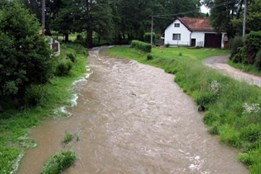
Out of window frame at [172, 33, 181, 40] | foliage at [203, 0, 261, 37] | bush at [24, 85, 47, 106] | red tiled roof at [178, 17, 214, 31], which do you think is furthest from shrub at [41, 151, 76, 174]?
window frame at [172, 33, 181, 40]

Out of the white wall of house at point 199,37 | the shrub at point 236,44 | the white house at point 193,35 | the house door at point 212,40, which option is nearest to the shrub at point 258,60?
the shrub at point 236,44

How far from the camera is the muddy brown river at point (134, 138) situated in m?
10.6

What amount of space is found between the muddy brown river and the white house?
4404cm

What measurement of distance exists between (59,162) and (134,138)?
3.66 m

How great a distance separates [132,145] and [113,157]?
51.1 inches

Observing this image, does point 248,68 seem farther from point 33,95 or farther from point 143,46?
point 33,95

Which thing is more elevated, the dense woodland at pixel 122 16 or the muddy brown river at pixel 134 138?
the dense woodland at pixel 122 16

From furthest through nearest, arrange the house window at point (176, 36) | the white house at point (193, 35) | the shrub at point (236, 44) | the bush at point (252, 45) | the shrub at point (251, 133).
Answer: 1. the house window at point (176, 36)
2. the white house at point (193, 35)
3. the shrub at point (236, 44)
4. the bush at point (252, 45)
5. the shrub at point (251, 133)

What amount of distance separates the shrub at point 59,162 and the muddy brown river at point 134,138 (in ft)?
0.63

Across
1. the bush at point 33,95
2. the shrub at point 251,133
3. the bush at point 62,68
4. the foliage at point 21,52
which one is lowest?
the shrub at point 251,133

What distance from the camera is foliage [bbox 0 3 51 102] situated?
14.6m

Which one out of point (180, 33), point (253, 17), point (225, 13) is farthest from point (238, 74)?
point (180, 33)

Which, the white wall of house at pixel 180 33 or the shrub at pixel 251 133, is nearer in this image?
the shrub at pixel 251 133

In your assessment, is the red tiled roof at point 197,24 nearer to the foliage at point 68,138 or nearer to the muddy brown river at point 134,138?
the muddy brown river at point 134,138
